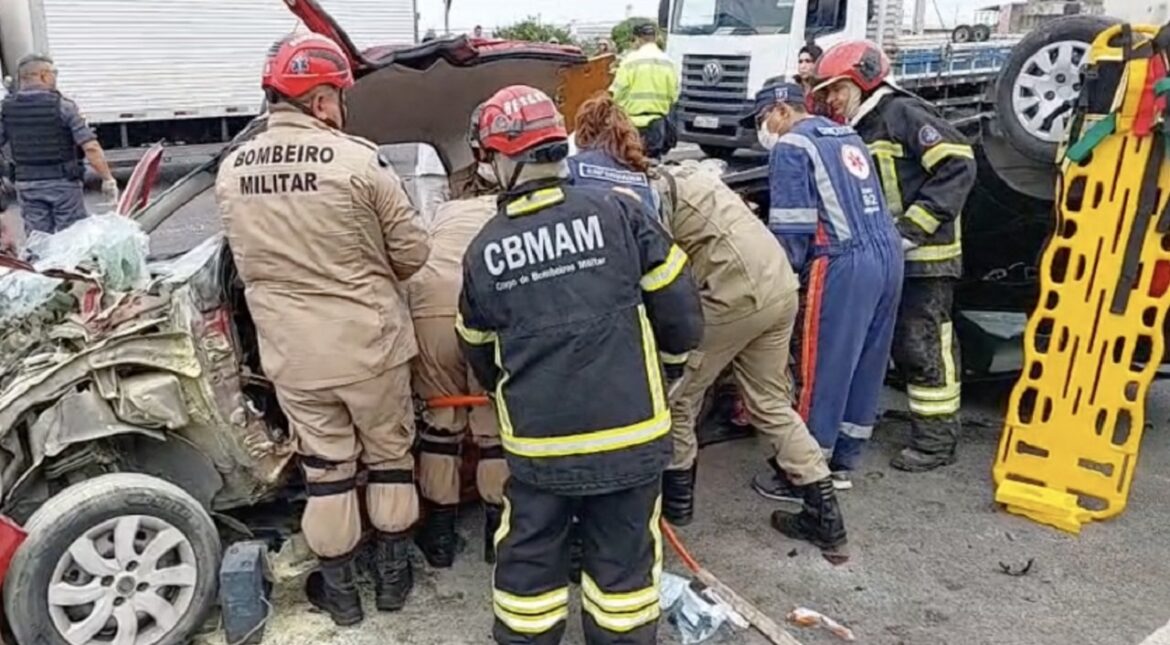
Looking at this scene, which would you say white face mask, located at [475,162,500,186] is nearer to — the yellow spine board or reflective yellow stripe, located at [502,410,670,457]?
reflective yellow stripe, located at [502,410,670,457]

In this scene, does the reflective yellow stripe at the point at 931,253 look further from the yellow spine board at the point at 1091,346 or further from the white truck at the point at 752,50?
the white truck at the point at 752,50

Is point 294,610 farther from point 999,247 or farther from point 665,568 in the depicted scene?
point 999,247

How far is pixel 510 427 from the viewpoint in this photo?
9.84 feet

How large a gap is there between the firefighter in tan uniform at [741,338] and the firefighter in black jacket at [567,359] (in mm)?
746

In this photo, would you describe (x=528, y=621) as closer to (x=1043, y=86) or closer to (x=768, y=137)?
(x=768, y=137)

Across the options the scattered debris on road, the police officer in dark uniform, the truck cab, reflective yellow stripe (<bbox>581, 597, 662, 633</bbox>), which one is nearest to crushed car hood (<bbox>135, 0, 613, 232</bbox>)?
reflective yellow stripe (<bbox>581, 597, 662, 633</bbox>)

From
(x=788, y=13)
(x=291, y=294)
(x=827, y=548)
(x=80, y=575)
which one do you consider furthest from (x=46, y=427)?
(x=788, y=13)

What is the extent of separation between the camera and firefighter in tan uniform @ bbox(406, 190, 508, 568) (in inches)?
145

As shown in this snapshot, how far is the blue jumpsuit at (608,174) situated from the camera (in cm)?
354

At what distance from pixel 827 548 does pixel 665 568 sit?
0.62 m

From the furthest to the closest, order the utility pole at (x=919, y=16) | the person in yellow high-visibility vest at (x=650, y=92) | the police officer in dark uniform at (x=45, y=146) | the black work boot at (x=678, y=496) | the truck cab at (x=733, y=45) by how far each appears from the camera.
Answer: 1. the utility pole at (x=919, y=16)
2. the truck cab at (x=733, y=45)
3. the police officer in dark uniform at (x=45, y=146)
4. the person in yellow high-visibility vest at (x=650, y=92)
5. the black work boot at (x=678, y=496)

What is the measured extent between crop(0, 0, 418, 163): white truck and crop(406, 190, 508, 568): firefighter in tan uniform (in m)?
11.7

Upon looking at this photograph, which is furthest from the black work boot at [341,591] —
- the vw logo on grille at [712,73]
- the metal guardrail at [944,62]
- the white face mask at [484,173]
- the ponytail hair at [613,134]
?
the metal guardrail at [944,62]

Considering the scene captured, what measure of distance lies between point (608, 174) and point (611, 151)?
123mm
